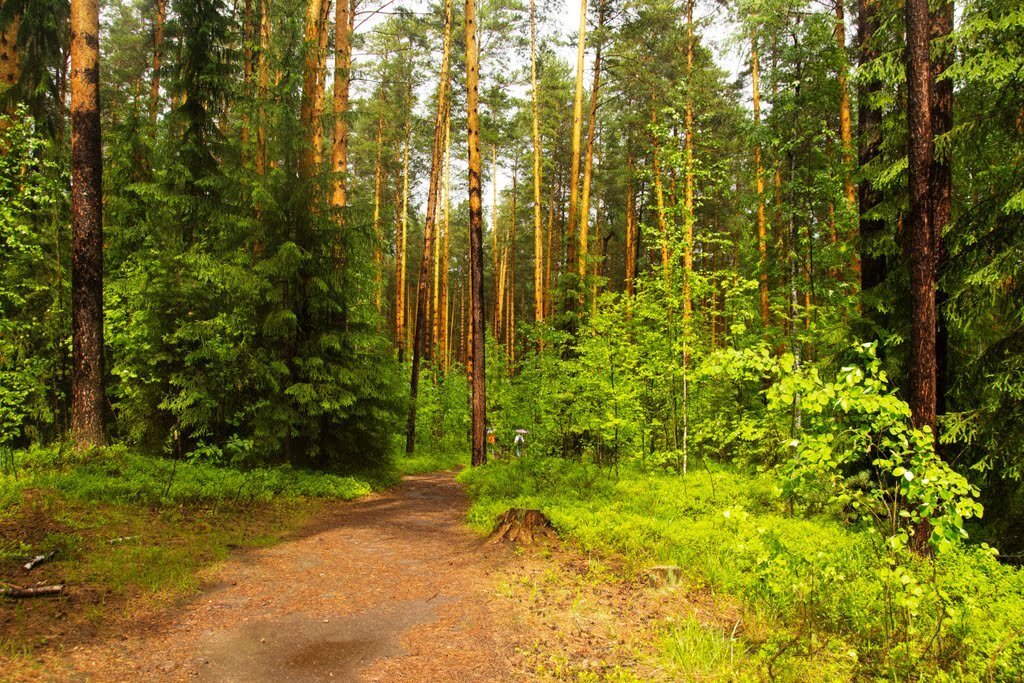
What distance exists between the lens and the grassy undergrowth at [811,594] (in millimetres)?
3859

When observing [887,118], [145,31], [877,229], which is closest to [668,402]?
[877,229]

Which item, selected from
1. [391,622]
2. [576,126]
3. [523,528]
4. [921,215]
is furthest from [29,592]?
[576,126]

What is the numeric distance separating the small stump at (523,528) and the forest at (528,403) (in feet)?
0.17

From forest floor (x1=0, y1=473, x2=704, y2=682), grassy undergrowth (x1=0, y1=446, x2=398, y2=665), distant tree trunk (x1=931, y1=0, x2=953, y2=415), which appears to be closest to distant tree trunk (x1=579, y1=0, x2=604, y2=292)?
distant tree trunk (x1=931, y1=0, x2=953, y2=415)

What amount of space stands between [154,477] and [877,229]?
41.3 feet

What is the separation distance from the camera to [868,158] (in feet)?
31.0

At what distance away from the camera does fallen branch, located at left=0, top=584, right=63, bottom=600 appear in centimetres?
447

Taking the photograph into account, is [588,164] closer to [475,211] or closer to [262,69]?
[475,211]

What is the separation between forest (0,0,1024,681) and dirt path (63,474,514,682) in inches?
1.8

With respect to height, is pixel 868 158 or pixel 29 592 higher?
pixel 868 158

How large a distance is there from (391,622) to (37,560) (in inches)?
137

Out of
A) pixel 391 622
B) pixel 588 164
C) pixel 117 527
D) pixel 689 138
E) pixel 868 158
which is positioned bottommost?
pixel 391 622

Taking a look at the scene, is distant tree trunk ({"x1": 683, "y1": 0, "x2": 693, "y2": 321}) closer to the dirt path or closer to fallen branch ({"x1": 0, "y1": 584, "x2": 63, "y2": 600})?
the dirt path

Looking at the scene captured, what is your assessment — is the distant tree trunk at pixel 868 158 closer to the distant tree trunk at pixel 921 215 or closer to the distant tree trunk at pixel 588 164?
the distant tree trunk at pixel 921 215
